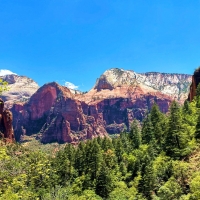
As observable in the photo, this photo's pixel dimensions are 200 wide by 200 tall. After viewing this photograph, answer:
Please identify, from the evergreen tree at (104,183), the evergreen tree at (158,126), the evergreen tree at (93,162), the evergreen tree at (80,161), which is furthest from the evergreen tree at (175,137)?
the evergreen tree at (80,161)

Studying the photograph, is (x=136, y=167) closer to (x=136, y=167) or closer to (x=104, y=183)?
(x=136, y=167)

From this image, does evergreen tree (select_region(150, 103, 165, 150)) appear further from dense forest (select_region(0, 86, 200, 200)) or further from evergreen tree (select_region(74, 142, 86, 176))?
evergreen tree (select_region(74, 142, 86, 176))

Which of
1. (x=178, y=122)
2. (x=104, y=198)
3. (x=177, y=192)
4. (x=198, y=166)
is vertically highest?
(x=178, y=122)

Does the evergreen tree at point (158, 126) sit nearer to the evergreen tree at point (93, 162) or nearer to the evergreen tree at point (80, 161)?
the evergreen tree at point (93, 162)

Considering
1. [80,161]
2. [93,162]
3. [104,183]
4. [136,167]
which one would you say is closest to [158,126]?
[136,167]

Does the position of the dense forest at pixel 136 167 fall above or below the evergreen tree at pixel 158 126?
below

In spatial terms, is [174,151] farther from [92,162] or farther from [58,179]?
[58,179]

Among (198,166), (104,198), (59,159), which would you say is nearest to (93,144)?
(59,159)

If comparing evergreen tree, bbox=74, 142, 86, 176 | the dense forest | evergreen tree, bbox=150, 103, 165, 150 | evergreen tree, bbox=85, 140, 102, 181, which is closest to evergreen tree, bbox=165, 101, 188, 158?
the dense forest

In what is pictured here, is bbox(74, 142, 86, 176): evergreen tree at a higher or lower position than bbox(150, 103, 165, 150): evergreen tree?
lower

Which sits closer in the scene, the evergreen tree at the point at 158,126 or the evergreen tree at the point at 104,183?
the evergreen tree at the point at 104,183

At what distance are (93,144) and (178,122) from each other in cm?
2547

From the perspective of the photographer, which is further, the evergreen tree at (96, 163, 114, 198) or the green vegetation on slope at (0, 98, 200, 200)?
the evergreen tree at (96, 163, 114, 198)

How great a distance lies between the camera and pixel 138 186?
5688 cm
